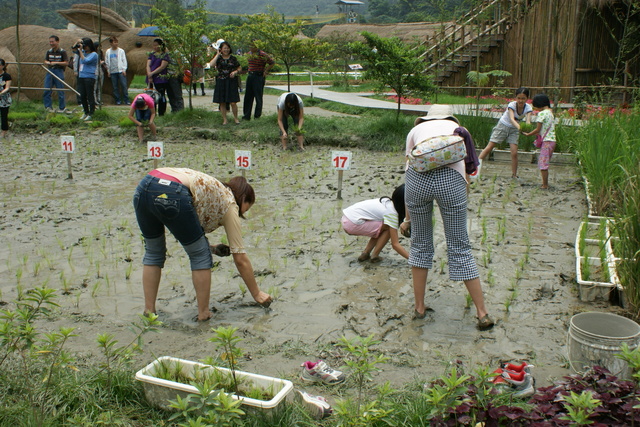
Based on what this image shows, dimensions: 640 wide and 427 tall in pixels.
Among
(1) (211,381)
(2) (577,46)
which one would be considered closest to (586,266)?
(1) (211,381)

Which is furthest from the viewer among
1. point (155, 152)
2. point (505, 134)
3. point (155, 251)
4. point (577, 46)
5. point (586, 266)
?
point (577, 46)

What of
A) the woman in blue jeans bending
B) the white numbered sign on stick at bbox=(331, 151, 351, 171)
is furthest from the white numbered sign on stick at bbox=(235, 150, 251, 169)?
the woman in blue jeans bending

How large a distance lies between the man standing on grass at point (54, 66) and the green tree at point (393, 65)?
8.03m

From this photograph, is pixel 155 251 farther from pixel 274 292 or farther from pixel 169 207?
pixel 274 292

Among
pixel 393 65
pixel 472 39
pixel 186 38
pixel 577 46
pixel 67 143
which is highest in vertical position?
pixel 472 39

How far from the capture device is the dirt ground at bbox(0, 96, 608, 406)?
3.90 meters

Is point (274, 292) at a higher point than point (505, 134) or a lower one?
lower

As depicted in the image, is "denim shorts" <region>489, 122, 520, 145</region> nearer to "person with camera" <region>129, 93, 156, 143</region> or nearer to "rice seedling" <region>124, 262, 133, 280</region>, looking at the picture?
"rice seedling" <region>124, 262, 133, 280</region>

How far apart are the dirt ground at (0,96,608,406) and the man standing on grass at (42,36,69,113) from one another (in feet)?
21.9

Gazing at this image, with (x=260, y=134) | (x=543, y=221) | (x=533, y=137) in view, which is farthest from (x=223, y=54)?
(x=543, y=221)

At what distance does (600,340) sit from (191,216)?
2.55m

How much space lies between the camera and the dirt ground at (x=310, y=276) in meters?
3.90

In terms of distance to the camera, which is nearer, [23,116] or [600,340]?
[600,340]

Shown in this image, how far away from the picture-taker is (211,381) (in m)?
2.91
